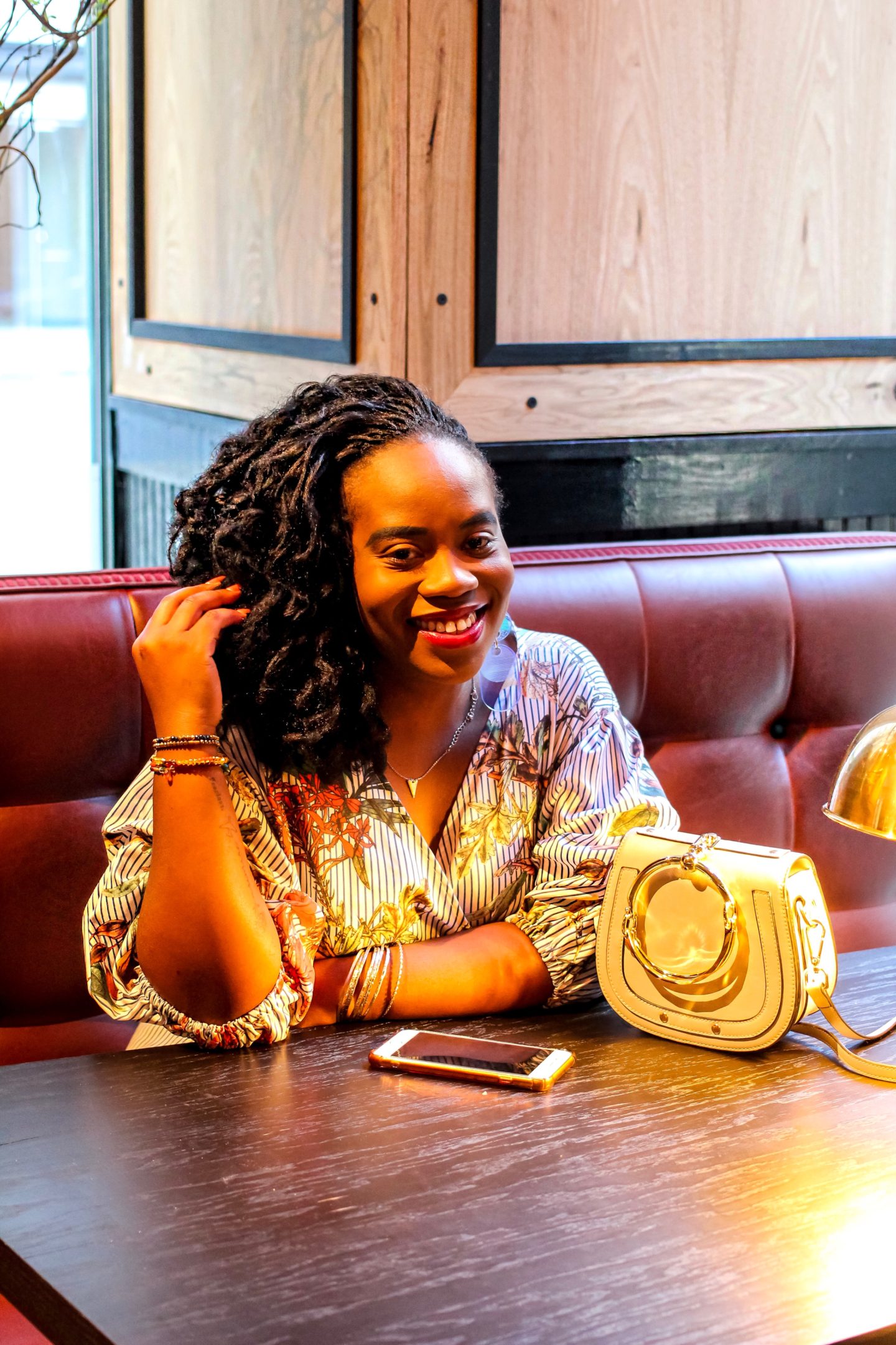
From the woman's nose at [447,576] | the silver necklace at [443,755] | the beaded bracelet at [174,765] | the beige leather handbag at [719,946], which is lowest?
the beige leather handbag at [719,946]

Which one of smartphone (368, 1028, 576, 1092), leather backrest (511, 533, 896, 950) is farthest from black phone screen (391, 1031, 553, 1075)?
leather backrest (511, 533, 896, 950)

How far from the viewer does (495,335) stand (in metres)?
2.29

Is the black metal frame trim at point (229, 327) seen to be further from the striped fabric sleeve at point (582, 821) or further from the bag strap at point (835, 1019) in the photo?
the bag strap at point (835, 1019)

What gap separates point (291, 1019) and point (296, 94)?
171cm

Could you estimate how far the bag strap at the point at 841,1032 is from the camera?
1.17m

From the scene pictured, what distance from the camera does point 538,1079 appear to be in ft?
3.72

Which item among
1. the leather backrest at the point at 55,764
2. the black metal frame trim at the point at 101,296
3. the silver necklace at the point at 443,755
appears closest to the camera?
the silver necklace at the point at 443,755

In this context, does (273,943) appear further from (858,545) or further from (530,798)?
(858,545)

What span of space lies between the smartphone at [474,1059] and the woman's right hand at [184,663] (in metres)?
0.34

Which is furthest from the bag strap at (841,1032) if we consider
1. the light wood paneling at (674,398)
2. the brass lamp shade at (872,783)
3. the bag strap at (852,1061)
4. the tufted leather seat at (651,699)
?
the light wood paneling at (674,398)

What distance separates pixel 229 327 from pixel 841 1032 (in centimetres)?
193

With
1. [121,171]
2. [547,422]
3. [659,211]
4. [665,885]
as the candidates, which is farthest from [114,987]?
[121,171]

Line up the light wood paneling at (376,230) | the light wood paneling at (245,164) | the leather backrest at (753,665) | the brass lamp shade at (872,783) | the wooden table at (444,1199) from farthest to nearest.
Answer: the light wood paneling at (245,164) → the light wood paneling at (376,230) → the leather backrest at (753,665) → the brass lamp shade at (872,783) → the wooden table at (444,1199)

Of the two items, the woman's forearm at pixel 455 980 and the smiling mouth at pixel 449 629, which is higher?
the smiling mouth at pixel 449 629
